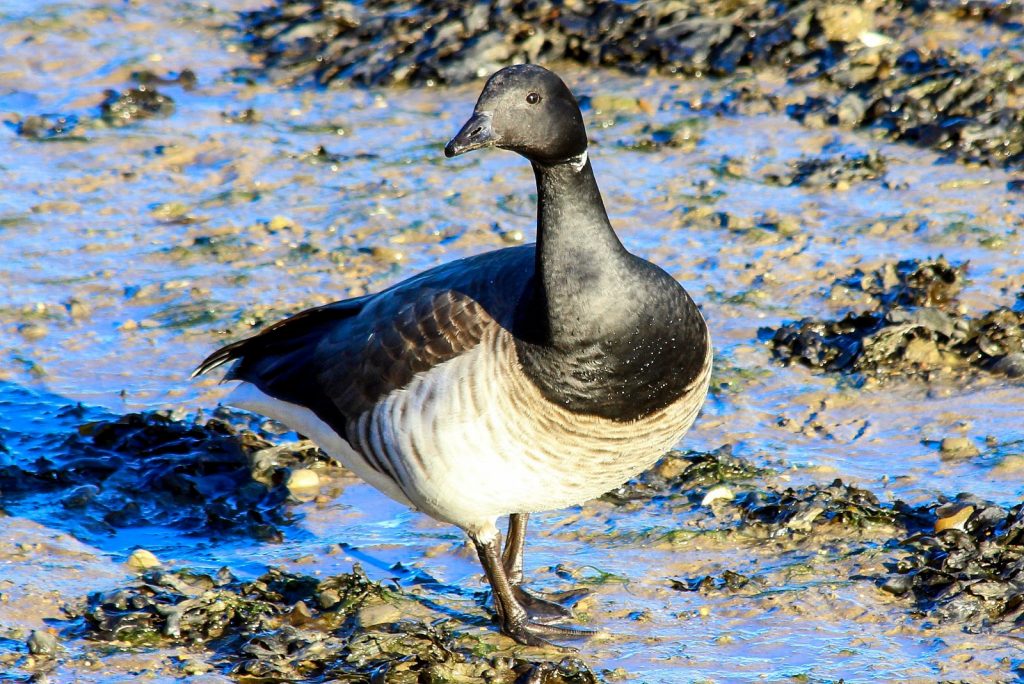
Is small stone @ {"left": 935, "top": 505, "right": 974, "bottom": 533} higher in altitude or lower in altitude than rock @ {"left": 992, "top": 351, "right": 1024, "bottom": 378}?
lower

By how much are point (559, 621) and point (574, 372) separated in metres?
1.29

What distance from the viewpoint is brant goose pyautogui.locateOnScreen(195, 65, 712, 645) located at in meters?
5.25

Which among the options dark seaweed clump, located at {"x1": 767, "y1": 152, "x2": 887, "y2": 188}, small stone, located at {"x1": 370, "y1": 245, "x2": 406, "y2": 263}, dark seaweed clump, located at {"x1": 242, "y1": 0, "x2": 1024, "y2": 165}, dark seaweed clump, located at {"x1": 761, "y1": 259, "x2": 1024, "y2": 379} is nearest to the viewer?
dark seaweed clump, located at {"x1": 761, "y1": 259, "x2": 1024, "y2": 379}

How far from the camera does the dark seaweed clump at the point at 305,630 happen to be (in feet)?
17.9

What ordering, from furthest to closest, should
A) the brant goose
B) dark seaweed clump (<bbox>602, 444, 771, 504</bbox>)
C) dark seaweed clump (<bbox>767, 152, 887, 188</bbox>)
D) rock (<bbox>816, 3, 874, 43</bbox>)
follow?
rock (<bbox>816, 3, 874, 43</bbox>), dark seaweed clump (<bbox>767, 152, 887, 188</bbox>), dark seaweed clump (<bbox>602, 444, 771, 504</bbox>), the brant goose

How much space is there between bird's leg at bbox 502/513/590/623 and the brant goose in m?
0.14

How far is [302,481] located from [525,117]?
2.77 meters

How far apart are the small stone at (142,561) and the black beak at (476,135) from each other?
2618 mm

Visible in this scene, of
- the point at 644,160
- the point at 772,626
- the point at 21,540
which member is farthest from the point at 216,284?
the point at 772,626

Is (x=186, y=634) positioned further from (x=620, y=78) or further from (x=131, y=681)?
(x=620, y=78)

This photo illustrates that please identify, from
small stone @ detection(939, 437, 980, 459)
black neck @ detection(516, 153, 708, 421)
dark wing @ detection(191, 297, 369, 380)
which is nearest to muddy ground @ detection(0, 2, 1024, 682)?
small stone @ detection(939, 437, 980, 459)

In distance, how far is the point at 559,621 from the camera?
19.4 ft

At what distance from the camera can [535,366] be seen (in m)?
5.30

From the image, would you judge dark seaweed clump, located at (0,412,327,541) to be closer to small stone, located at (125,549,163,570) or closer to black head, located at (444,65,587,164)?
small stone, located at (125,549,163,570)
